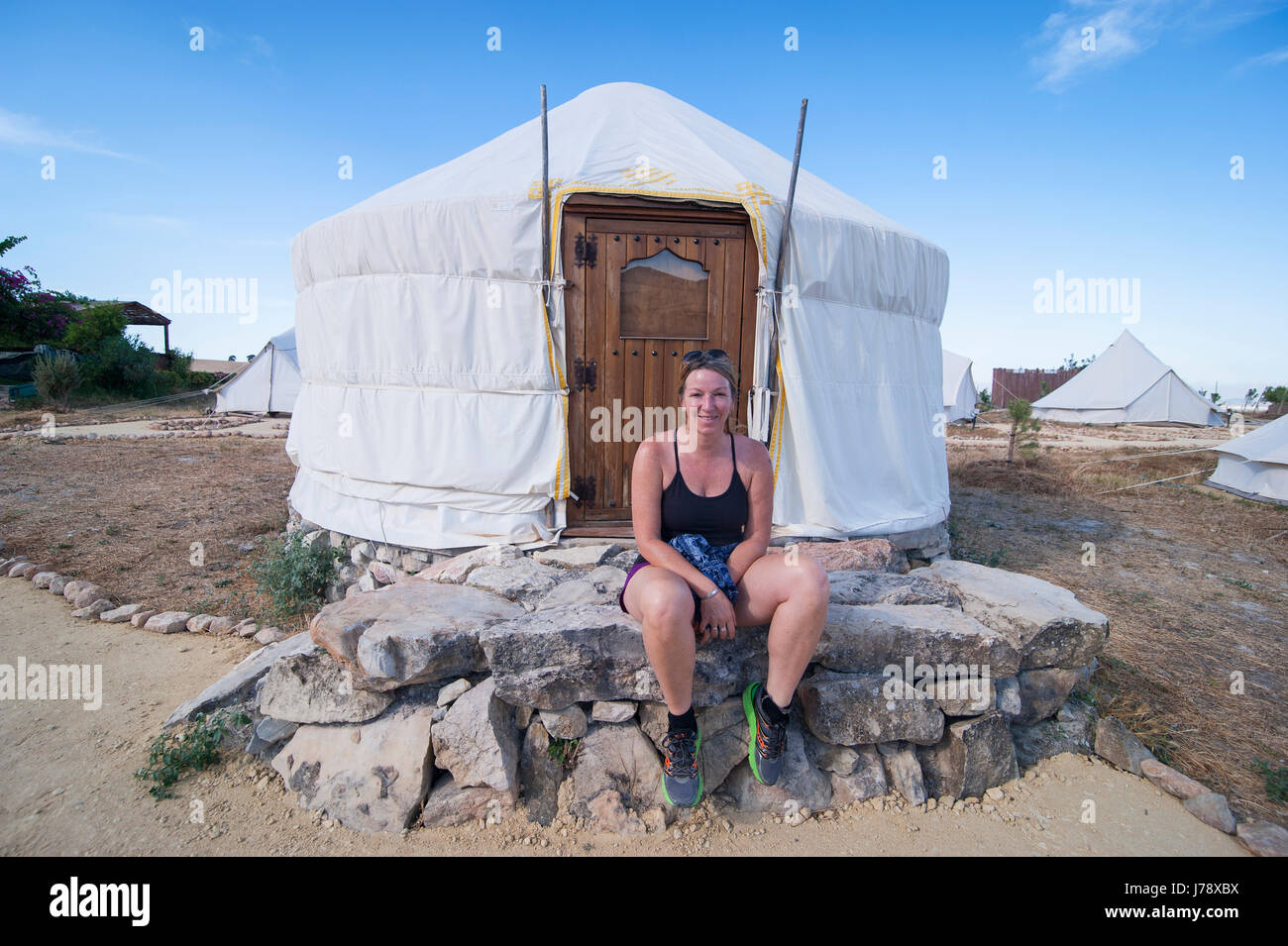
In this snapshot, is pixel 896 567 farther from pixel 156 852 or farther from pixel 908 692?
pixel 156 852

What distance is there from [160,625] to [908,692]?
387cm

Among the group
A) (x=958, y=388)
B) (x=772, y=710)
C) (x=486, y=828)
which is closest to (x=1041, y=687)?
(x=772, y=710)

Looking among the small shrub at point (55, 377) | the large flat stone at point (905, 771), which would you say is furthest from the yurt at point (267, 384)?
the large flat stone at point (905, 771)

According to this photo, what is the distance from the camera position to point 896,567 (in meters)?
3.74

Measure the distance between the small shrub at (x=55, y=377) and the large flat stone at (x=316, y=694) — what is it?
16.3 m

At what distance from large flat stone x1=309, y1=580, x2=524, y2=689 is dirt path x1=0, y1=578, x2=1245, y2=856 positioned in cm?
48

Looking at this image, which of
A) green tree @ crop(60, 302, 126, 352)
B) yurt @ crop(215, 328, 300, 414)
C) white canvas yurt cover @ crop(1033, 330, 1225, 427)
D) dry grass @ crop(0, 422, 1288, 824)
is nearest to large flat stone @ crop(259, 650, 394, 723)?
dry grass @ crop(0, 422, 1288, 824)

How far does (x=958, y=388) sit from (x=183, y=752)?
709 inches

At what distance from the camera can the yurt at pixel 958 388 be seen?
658 inches

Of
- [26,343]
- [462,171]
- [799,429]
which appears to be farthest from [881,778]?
[26,343]

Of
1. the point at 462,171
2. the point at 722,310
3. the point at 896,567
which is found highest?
the point at 462,171

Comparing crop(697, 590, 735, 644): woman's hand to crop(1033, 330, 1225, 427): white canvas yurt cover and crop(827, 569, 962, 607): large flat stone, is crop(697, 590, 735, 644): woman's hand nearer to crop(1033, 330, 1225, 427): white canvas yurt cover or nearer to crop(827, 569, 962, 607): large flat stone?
crop(827, 569, 962, 607): large flat stone

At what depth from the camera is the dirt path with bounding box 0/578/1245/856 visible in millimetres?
1940

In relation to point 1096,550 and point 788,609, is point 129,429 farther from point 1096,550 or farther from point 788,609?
point 1096,550
